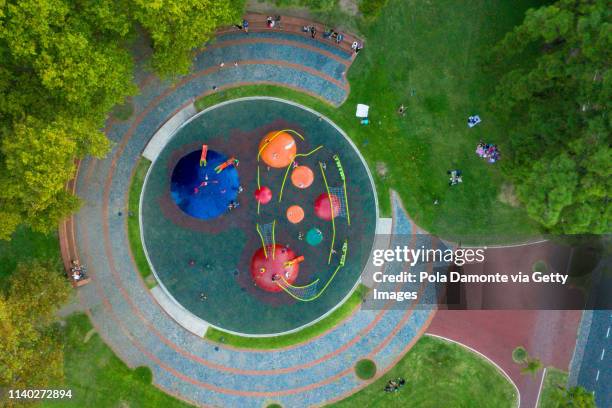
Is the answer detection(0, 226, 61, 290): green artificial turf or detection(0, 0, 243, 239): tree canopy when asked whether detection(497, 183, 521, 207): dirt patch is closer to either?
detection(0, 0, 243, 239): tree canopy

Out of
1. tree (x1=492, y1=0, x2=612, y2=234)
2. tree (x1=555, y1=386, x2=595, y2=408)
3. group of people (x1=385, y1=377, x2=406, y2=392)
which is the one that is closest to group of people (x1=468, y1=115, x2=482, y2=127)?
tree (x1=492, y1=0, x2=612, y2=234)

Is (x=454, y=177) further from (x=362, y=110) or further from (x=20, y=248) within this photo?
(x=20, y=248)

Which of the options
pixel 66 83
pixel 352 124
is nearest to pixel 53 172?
pixel 66 83

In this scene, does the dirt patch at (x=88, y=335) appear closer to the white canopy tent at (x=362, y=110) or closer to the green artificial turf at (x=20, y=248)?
the green artificial turf at (x=20, y=248)

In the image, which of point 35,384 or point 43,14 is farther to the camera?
point 35,384

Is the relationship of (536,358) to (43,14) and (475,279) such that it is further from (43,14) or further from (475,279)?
(43,14)
